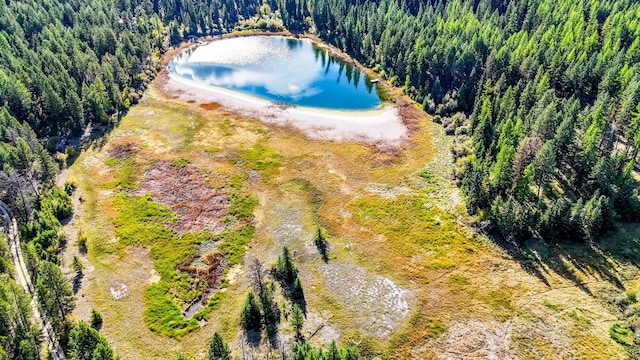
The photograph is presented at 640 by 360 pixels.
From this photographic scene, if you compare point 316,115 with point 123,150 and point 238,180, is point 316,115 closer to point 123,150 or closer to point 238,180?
point 238,180

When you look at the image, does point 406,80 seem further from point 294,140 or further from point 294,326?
point 294,326

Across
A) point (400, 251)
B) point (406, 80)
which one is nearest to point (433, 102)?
point (406, 80)

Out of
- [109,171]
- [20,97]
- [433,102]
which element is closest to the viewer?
[109,171]

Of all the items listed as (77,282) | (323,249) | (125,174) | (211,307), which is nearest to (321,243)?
(323,249)

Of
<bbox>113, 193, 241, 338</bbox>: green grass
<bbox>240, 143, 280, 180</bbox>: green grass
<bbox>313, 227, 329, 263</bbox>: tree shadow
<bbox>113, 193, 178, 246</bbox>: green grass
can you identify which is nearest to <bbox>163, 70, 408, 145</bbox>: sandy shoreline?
<bbox>240, 143, 280, 180</bbox>: green grass

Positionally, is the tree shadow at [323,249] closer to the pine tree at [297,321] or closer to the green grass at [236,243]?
the green grass at [236,243]

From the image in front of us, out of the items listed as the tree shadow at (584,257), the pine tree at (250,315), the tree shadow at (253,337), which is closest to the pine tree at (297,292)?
the pine tree at (250,315)
